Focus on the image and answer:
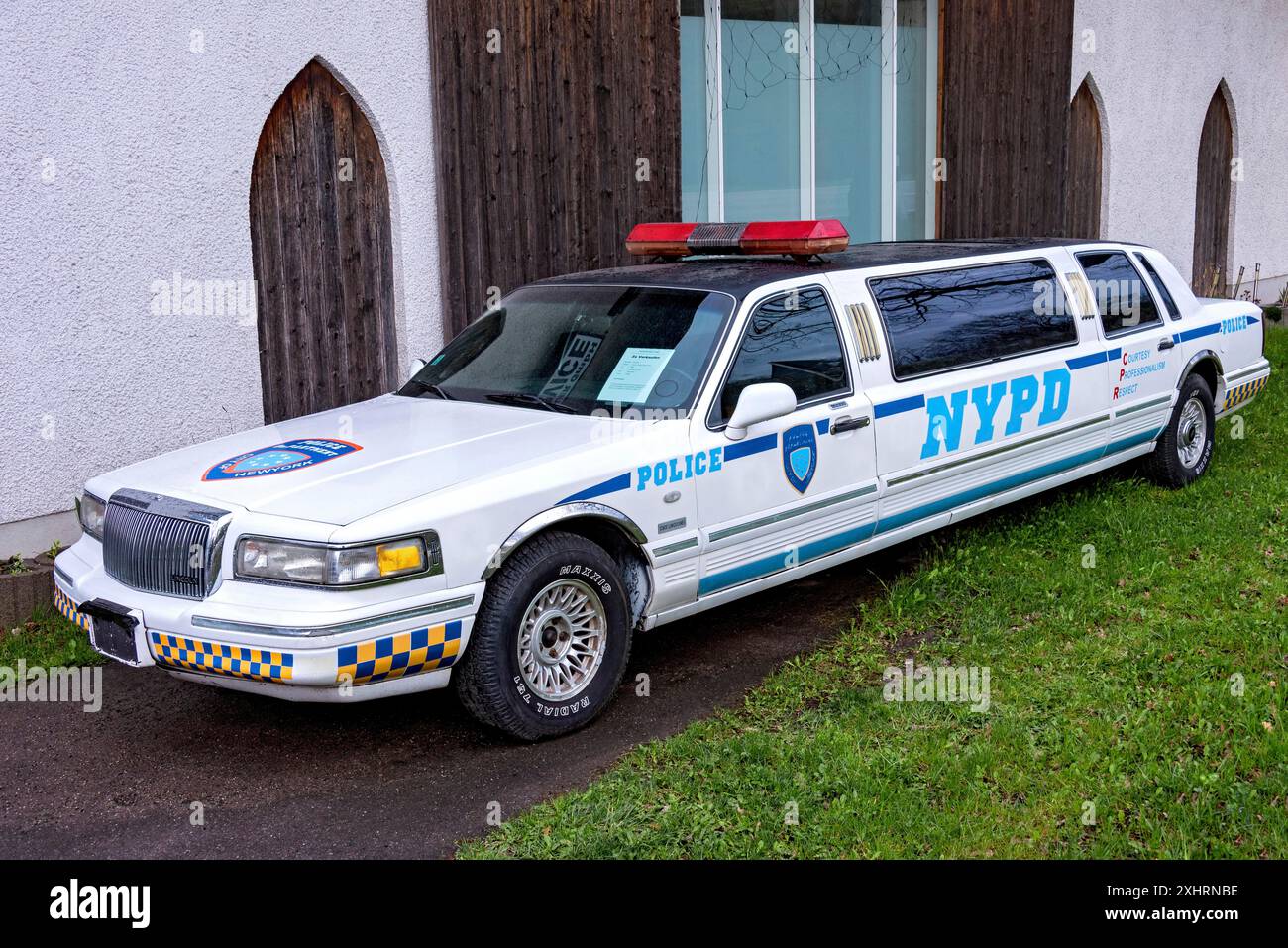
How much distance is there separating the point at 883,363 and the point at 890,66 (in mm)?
6718

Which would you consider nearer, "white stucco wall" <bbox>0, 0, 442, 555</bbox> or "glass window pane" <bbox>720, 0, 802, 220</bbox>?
"white stucco wall" <bbox>0, 0, 442, 555</bbox>

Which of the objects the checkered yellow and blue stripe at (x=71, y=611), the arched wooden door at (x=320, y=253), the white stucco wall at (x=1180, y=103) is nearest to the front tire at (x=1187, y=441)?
the arched wooden door at (x=320, y=253)

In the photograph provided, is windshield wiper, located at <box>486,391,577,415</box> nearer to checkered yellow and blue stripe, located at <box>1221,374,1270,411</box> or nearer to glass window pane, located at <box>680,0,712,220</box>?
glass window pane, located at <box>680,0,712,220</box>

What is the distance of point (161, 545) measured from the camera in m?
4.71

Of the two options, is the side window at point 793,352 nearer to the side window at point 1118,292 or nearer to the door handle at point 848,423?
the door handle at point 848,423

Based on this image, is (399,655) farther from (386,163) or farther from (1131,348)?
(1131,348)

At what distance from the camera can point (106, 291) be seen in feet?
23.0

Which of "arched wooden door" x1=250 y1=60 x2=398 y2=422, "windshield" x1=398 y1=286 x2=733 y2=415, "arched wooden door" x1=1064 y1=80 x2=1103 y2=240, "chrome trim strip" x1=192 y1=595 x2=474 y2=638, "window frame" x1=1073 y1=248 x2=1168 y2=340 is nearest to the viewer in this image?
"chrome trim strip" x1=192 y1=595 x2=474 y2=638

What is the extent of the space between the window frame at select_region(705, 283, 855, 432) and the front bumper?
4.34 feet

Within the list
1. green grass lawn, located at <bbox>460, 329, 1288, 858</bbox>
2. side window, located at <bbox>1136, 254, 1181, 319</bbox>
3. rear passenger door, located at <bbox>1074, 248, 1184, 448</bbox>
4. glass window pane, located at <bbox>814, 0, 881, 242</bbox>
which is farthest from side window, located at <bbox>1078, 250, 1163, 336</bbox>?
glass window pane, located at <bbox>814, 0, 881, 242</bbox>

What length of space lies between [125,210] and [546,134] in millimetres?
2995

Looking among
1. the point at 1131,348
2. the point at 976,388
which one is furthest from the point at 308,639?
the point at 1131,348

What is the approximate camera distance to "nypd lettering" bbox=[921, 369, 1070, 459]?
633cm

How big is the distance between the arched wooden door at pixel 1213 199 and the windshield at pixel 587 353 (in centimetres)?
1266
